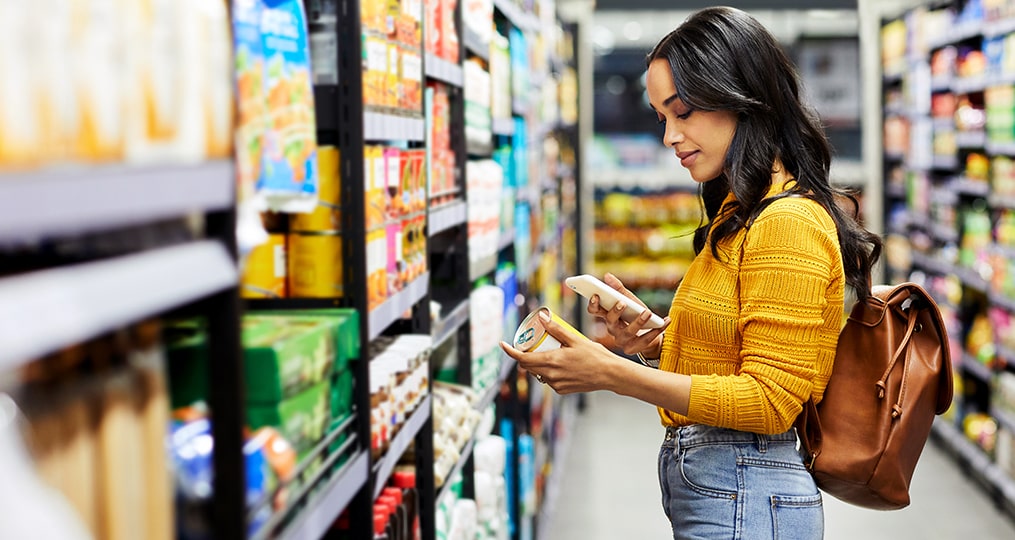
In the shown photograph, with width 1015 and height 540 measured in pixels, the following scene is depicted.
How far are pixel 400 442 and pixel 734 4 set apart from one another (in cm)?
702

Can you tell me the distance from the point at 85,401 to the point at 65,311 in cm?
15

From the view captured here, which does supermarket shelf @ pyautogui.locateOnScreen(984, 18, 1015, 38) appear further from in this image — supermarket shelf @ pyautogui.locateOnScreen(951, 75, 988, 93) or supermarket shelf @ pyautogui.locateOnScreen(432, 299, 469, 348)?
supermarket shelf @ pyautogui.locateOnScreen(432, 299, 469, 348)

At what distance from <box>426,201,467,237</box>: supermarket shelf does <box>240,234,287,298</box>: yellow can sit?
0.79m

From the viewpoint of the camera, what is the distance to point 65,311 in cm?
82

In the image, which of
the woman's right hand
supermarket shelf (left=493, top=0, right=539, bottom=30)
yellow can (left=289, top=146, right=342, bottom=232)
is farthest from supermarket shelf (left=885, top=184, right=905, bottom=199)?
yellow can (left=289, top=146, right=342, bottom=232)

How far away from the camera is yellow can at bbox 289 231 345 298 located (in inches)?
72.2

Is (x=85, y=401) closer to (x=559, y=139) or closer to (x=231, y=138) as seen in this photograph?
(x=231, y=138)

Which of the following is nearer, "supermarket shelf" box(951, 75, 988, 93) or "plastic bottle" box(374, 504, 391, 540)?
"plastic bottle" box(374, 504, 391, 540)

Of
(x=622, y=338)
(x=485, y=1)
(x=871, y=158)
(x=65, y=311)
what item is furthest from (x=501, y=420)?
(x=871, y=158)

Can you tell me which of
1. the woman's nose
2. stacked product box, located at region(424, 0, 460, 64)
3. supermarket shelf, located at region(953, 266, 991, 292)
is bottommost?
supermarket shelf, located at region(953, 266, 991, 292)

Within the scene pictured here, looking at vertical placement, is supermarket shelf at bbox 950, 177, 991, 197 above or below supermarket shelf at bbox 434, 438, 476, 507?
above

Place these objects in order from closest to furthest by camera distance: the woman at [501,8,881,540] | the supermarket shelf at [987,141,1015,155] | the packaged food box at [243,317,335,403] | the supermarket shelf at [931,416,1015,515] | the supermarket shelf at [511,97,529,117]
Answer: the packaged food box at [243,317,335,403], the woman at [501,8,881,540], the supermarket shelf at [511,97,529,117], the supermarket shelf at [931,416,1015,515], the supermarket shelf at [987,141,1015,155]

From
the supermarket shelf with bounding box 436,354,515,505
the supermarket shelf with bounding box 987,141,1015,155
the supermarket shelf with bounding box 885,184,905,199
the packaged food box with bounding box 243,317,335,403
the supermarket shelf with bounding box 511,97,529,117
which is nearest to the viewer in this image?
the packaged food box with bounding box 243,317,335,403

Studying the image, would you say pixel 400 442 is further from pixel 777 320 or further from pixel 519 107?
pixel 519 107
